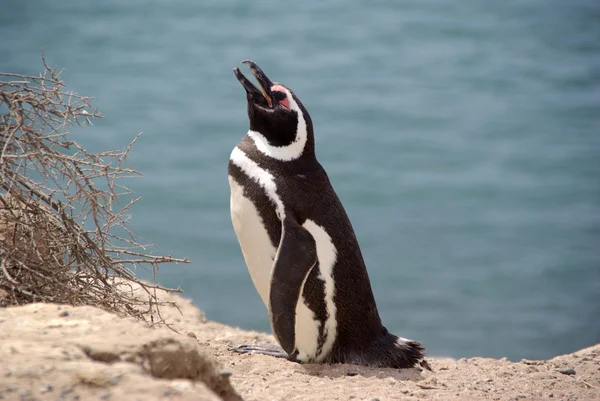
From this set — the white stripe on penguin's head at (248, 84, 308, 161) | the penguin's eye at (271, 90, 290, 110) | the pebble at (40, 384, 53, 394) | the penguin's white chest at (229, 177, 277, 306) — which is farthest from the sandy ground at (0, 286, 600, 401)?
the penguin's eye at (271, 90, 290, 110)

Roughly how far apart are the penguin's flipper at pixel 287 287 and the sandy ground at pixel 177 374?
18cm

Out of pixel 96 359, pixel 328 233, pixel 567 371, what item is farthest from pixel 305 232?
pixel 96 359

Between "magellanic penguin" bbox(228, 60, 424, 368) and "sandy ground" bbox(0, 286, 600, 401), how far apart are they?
0.12 metres

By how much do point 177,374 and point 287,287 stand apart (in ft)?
4.71

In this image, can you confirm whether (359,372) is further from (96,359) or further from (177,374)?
(96,359)

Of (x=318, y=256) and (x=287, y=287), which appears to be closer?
(x=287, y=287)

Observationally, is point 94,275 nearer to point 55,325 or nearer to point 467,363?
point 55,325

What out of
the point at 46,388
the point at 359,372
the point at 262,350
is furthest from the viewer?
the point at 262,350

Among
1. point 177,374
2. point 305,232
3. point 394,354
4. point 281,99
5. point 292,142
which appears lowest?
point 177,374

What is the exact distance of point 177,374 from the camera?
2092 mm

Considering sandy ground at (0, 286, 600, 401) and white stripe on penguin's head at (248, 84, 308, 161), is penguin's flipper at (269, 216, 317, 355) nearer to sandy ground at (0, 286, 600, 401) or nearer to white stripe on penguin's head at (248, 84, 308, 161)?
sandy ground at (0, 286, 600, 401)

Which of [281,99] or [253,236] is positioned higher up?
[281,99]

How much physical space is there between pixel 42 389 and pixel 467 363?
2.77 meters

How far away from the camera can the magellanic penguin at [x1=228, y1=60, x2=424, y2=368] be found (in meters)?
3.67
